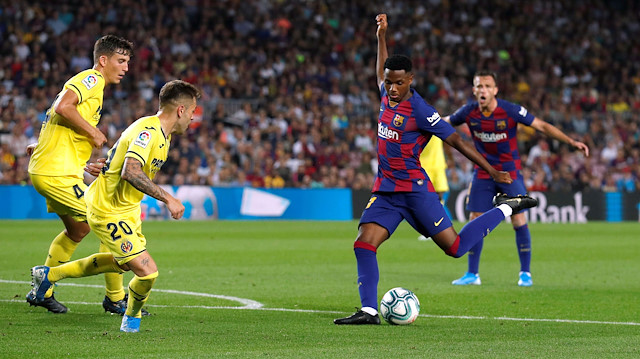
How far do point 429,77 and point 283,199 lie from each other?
8.91 metres

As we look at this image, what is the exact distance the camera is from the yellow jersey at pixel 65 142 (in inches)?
319

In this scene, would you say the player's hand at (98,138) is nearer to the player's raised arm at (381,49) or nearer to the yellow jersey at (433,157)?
the player's raised arm at (381,49)

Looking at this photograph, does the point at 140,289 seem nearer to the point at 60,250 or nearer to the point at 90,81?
the point at 60,250

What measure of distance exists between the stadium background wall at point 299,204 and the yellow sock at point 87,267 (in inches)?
603

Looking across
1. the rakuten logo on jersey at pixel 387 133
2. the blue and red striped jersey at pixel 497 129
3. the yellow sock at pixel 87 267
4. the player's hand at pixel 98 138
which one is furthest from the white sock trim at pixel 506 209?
the player's hand at pixel 98 138

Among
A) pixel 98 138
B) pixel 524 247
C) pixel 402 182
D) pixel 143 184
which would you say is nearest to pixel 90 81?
pixel 98 138

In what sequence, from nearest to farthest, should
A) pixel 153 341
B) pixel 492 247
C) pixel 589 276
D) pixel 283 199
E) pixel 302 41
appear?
pixel 153 341
pixel 589 276
pixel 492 247
pixel 283 199
pixel 302 41

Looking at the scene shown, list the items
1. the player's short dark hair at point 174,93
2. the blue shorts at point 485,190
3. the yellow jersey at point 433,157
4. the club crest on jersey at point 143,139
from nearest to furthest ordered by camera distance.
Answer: the club crest on jersey at point 143,139 < the player's short dark hair at point 174,93 < the blue shorts at point 485,190 < the yellow jersey at point 433,157

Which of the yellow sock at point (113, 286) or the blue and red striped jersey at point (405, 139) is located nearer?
the blue and red striped jersey at point (405, 139)

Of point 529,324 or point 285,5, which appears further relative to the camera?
point 285,5

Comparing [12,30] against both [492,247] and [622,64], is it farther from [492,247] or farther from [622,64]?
[622,64]

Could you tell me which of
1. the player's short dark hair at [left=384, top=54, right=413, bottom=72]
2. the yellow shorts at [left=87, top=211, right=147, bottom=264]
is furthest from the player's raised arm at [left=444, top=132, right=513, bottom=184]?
the yellow shorts at [left=87, top=211, right=147, bottom=264]

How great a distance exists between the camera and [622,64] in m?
34.3

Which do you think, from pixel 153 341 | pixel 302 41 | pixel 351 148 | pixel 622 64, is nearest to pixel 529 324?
pixel 153 341
